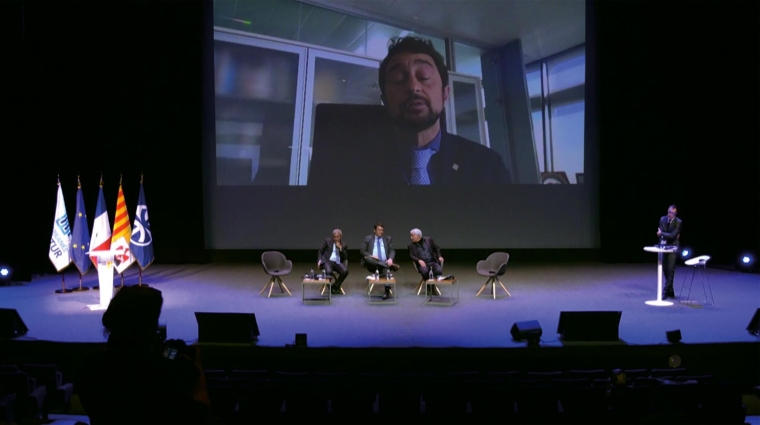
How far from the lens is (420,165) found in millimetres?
11391

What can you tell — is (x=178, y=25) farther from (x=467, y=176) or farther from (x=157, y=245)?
(x=467, y=176)

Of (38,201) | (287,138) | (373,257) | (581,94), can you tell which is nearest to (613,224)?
(581,94)

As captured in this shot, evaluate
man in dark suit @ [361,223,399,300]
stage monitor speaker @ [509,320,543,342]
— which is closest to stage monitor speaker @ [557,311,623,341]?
stage monitor speaker @ [509,320,543,342]

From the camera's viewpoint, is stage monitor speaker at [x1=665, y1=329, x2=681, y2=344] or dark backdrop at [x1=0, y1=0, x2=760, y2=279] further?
dark backdrop at [x1=0, y1=0, x2=760, y2=279]

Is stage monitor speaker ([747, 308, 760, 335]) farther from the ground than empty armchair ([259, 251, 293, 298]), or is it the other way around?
empty armchair ([259, 251, 293, 298])

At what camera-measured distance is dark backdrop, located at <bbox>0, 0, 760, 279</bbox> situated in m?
11.1

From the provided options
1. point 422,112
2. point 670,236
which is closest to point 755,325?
point 670,236

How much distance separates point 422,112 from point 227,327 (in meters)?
6.28

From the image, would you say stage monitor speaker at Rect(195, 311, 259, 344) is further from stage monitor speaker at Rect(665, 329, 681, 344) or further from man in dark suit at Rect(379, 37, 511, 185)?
man in dark suit at Rect(379, 37, 511, 185)

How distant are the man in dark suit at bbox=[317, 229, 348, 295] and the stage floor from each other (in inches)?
11.2

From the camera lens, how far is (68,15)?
10.9 meters

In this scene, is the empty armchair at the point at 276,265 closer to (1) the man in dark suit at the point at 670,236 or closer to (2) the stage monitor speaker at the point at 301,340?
(2) the stage monitor speaker at the point at 301,340

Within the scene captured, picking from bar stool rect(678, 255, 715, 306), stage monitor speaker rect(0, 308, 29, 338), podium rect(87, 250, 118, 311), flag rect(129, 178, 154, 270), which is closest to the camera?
stage monitor speaker rect(0, 308, 29, 338)

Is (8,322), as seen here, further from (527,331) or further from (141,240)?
(527,331)
